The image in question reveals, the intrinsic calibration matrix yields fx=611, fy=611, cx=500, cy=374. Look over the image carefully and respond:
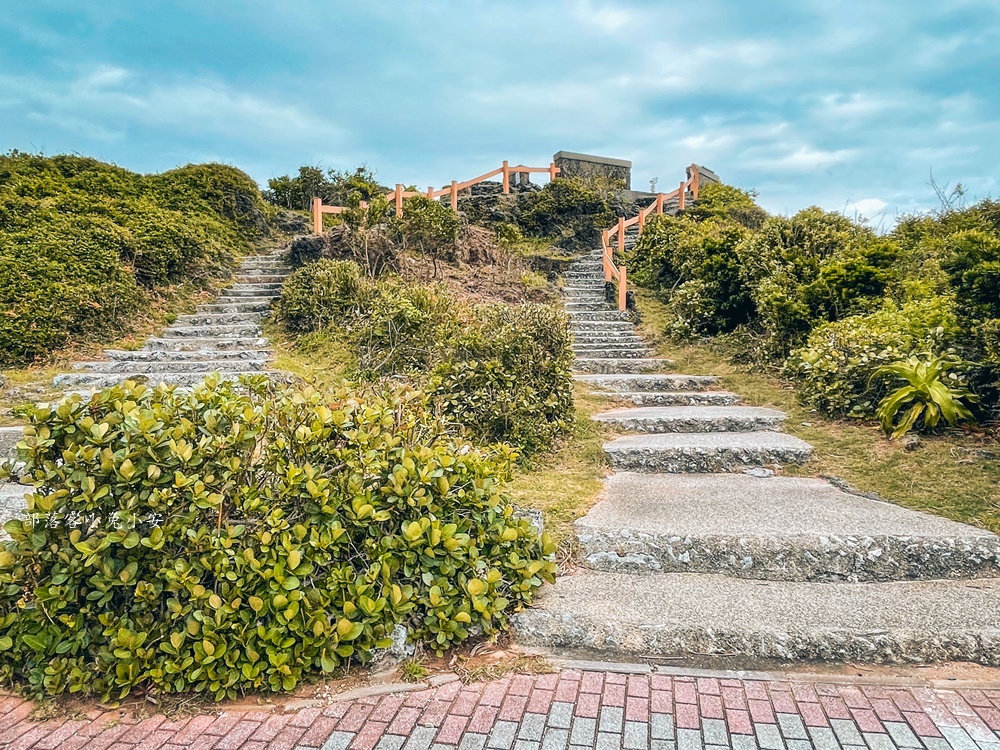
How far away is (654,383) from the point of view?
7.05 meters

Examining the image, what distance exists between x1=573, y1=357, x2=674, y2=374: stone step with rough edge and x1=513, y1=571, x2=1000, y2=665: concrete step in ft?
16.7

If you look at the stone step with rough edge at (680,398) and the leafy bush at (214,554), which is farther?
the stone step with rough edge at (680,398)

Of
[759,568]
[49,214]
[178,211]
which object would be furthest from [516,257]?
[759,568]

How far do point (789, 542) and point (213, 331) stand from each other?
8.06 meters

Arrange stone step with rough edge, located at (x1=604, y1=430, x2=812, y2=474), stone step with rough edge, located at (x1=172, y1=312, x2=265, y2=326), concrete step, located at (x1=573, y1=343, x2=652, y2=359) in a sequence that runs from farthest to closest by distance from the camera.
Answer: stone step with rough edge, located at (x1=172, y1=312, x2=265, y2=326) < concrete step, located at (x1=573, y1=343, x2=652, y2=359) < stone step with rough edge, located at (x1=604, y1=430, x2=812, y2=474)

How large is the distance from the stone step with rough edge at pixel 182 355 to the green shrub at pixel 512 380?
136 inches

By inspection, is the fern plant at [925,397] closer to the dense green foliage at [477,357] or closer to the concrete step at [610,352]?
the dense green foliage at [477,357]

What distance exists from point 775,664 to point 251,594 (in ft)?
6.79

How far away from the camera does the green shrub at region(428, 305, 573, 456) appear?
479 centimetres

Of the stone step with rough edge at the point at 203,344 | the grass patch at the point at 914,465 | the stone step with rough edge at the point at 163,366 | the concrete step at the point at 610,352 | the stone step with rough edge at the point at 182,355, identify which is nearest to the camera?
the grass patch at the point at 914,465

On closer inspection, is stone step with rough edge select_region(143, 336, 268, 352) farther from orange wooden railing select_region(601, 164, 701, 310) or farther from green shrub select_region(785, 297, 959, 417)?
green shrub select_region(785, 297, 959, 417)

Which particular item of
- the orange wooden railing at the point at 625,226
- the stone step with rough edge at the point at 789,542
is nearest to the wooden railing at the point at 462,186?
the orange wooden railing at the point at 625,226

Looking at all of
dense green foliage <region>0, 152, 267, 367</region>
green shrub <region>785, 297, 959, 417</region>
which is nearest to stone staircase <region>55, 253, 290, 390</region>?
dense green foliage <region>0, 152, 267, 367</region>

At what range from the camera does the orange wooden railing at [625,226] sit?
10.9 metres
